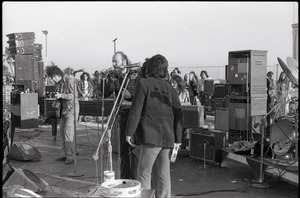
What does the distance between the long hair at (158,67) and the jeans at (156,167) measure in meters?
0.71

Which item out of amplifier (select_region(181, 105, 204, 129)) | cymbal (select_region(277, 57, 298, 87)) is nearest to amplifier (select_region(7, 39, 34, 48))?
amplifier (select_region(181, 105, 204, 129))

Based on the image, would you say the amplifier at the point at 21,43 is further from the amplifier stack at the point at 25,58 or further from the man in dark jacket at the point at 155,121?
the man in dark jacket at the point at 155,121

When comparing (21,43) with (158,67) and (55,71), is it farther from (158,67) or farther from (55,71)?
(158,67)

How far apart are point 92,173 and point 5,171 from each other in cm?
182

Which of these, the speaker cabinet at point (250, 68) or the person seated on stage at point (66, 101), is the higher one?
the speaker cabinet at point (250, 68)

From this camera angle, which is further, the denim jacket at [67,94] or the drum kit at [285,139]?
the denim jacket at [67,94]

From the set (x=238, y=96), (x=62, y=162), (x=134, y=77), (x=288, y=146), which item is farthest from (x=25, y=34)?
(x=288, y=146)

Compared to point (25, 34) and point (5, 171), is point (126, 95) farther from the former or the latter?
point (25, 34)

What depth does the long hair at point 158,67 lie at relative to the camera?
12.4 ft

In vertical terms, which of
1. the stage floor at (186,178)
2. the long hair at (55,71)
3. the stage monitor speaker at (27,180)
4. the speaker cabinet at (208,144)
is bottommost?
the stage floor at (186,178)

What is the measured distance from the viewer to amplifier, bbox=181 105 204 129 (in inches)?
265

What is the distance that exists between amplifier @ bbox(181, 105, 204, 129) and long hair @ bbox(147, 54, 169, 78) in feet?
9.92

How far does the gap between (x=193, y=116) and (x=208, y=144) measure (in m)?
0.76

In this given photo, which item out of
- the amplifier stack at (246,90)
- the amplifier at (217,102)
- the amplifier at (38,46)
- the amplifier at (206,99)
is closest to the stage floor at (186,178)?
the amplifier stack at (246,90)
